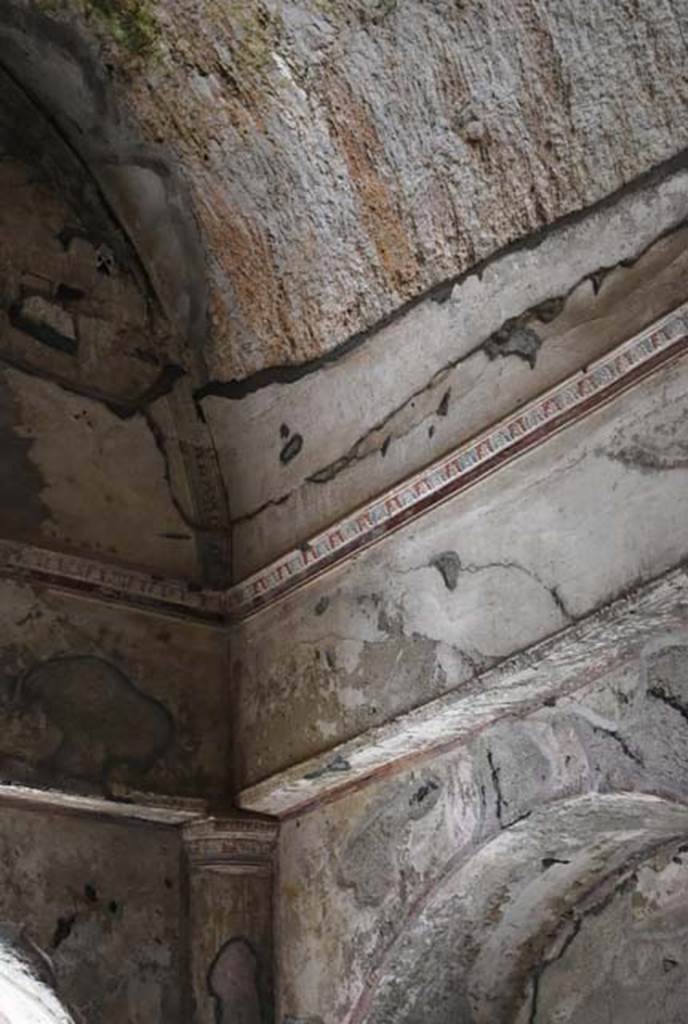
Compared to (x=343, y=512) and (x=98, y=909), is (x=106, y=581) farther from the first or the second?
(x=98, y=909)

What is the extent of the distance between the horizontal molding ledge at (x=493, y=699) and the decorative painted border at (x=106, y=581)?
551 mm

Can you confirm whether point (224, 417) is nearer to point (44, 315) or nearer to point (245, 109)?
point (44, 315)

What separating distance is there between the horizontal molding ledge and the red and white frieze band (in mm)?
458

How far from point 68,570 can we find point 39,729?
43 centimetres

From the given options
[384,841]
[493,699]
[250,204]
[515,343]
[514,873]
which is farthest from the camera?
[250,204]

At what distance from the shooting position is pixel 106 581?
13.6 feet

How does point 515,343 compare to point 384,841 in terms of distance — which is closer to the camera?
point 515,343

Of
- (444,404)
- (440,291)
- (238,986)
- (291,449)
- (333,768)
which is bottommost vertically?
(238,986)

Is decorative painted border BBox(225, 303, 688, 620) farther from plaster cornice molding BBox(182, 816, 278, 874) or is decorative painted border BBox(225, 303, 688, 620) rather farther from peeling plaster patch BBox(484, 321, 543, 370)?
plaster cornice molding BBox(182, 816, 278, 874)

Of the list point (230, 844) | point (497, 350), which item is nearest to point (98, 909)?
point (230, 844)

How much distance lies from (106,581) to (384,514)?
0.80 m

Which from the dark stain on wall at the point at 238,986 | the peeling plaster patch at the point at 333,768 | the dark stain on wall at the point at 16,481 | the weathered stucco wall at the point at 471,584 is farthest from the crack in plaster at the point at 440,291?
the dark stain on wall at the point at 238,986

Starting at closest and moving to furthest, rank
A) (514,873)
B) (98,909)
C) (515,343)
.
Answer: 1. (515,343)
2. (514,873)
3. (98,909)

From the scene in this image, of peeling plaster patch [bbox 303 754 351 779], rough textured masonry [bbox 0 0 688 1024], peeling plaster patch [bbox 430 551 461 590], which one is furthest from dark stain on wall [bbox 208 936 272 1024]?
peeling plaster patch [bbox 430 551 461 590]
